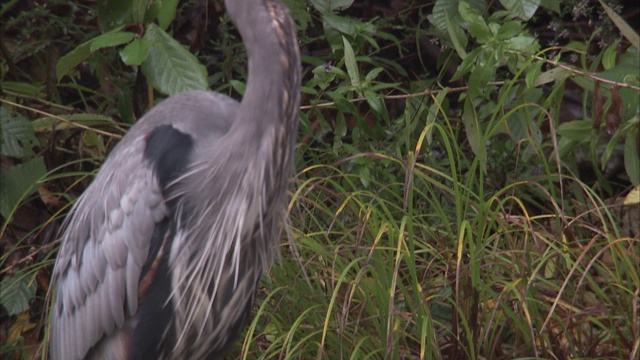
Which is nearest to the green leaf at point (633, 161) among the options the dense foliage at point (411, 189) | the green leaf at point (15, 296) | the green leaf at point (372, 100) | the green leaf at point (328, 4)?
the dense foliage at point (411, 189)

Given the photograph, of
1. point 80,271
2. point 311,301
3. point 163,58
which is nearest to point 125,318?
point 80,271

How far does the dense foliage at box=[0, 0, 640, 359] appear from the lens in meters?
2.57

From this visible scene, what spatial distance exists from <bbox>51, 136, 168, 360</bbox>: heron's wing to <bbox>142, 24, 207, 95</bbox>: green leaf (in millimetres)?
264

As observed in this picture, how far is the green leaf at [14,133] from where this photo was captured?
3244 mm

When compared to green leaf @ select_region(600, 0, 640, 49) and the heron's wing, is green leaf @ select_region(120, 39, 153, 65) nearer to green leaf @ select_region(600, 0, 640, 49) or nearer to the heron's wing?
the heron's wing

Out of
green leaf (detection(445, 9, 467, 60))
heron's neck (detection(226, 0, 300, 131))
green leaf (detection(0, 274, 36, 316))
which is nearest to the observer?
heron's neck (detection(226, 0, 300, 131))

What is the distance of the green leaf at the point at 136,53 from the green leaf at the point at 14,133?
73cm

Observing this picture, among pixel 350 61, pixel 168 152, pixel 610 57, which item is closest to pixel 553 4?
pixel 610 57

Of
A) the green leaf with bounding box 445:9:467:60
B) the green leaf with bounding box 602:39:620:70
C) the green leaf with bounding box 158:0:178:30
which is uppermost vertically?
the green leaf with bounding box 158:0:178:30

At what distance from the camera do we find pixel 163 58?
2791 millimetres

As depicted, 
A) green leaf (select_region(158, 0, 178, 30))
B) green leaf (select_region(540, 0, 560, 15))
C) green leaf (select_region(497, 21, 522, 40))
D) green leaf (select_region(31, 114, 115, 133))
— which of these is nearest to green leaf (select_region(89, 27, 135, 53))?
green leaf (select_region(158, 0, 178, 30))

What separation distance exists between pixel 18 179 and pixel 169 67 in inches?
34.4

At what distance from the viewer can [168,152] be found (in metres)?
2.43

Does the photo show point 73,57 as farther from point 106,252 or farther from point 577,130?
point 577,130
